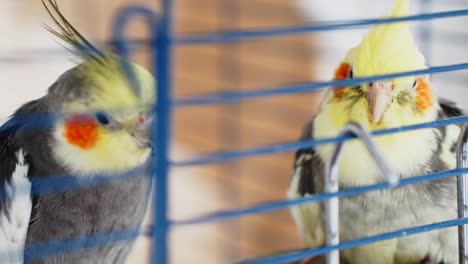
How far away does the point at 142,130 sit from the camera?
708mm

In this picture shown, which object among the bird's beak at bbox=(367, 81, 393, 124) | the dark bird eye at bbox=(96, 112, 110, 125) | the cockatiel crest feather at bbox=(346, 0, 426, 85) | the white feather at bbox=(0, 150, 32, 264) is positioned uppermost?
the cockatiel crest feather at bbox=(346, 0, 426, 85)

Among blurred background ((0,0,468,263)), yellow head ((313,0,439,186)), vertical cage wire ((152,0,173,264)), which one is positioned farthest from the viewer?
blurred background ((0,0,468,263))

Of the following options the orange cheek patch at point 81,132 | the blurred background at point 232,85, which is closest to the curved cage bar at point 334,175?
the orange cheek patch at point 81,132

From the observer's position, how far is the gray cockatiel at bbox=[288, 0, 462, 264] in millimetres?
800

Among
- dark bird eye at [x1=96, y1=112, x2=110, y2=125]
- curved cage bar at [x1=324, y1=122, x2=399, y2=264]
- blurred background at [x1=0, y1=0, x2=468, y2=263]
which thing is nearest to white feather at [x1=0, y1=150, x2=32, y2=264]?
dark bird eye at [x1=96, y1=112, x2=110, y2=125]

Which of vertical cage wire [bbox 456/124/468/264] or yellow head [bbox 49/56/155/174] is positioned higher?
yellow head [bbox 49/56/155/174]

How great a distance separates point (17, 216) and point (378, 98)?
0.41 meters

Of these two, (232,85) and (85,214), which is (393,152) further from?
(232,85)

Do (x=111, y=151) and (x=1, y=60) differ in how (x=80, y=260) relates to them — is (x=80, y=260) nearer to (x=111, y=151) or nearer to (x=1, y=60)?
(x=111, y=151)

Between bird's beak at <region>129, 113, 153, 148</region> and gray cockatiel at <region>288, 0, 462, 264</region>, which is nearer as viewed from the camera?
bird's beak at <region>129, 113, 153, 148</region>

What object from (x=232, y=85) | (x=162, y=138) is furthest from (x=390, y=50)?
(x=232, y=85)

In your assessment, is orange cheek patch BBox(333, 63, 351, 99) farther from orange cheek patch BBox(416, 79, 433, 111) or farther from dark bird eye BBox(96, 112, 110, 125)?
dark bird eye BBox(96, 112, 110, 125)

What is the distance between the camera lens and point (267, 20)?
186 centimetres

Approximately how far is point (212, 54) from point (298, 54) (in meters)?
0.31
